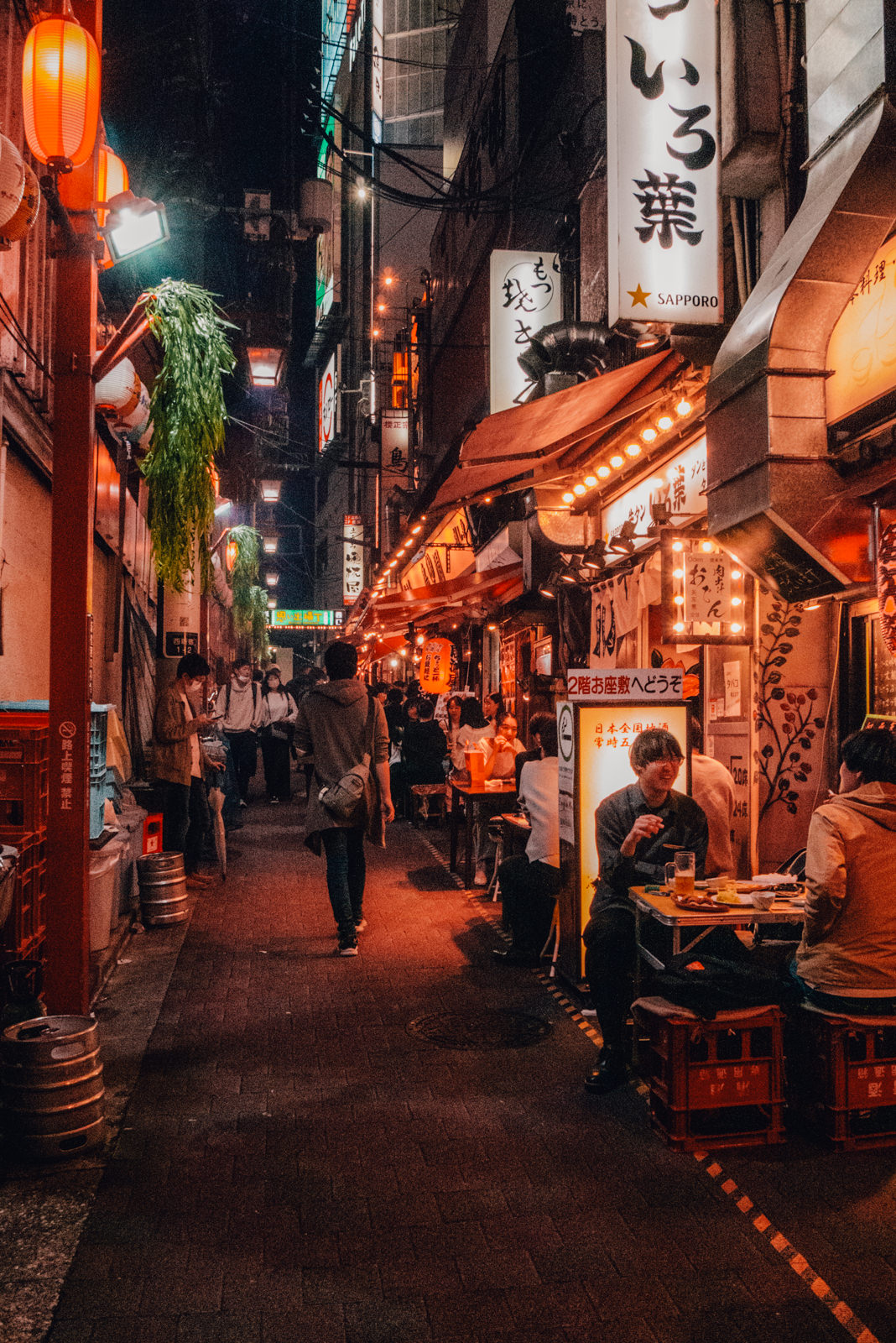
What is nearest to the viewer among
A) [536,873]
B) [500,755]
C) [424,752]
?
[536,873]

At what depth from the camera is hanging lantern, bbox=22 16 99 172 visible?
578cm

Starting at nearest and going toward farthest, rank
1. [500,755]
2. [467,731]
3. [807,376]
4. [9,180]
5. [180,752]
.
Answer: [9,180]
[807,376]
[180,752]
[500,755]
[467,731]

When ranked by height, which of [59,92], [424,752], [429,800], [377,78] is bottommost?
[429,800]

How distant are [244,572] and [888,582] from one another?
88.9 ft

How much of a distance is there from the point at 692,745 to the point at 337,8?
58.6 metres

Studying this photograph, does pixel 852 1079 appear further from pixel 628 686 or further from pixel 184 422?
pixel 184 422

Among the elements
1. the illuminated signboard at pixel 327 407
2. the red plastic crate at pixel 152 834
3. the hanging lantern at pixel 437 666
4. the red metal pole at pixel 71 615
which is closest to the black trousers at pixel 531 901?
the red metal pole at pixel 71 615

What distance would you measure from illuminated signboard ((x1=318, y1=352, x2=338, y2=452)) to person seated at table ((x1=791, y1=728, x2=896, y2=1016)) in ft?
146

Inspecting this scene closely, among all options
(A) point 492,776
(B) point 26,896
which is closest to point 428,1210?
(B) point 26,896

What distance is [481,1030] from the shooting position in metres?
6.59

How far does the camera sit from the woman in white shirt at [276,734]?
18.4 m

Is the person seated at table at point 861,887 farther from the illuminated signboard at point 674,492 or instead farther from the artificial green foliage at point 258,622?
the artificial green foliage at point 258,622

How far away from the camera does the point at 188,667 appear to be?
1080cm

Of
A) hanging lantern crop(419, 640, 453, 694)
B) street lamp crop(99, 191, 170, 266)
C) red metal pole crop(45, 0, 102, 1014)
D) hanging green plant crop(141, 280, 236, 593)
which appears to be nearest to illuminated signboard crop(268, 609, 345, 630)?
hanging lantern crop(419, 640, 453, 694)
